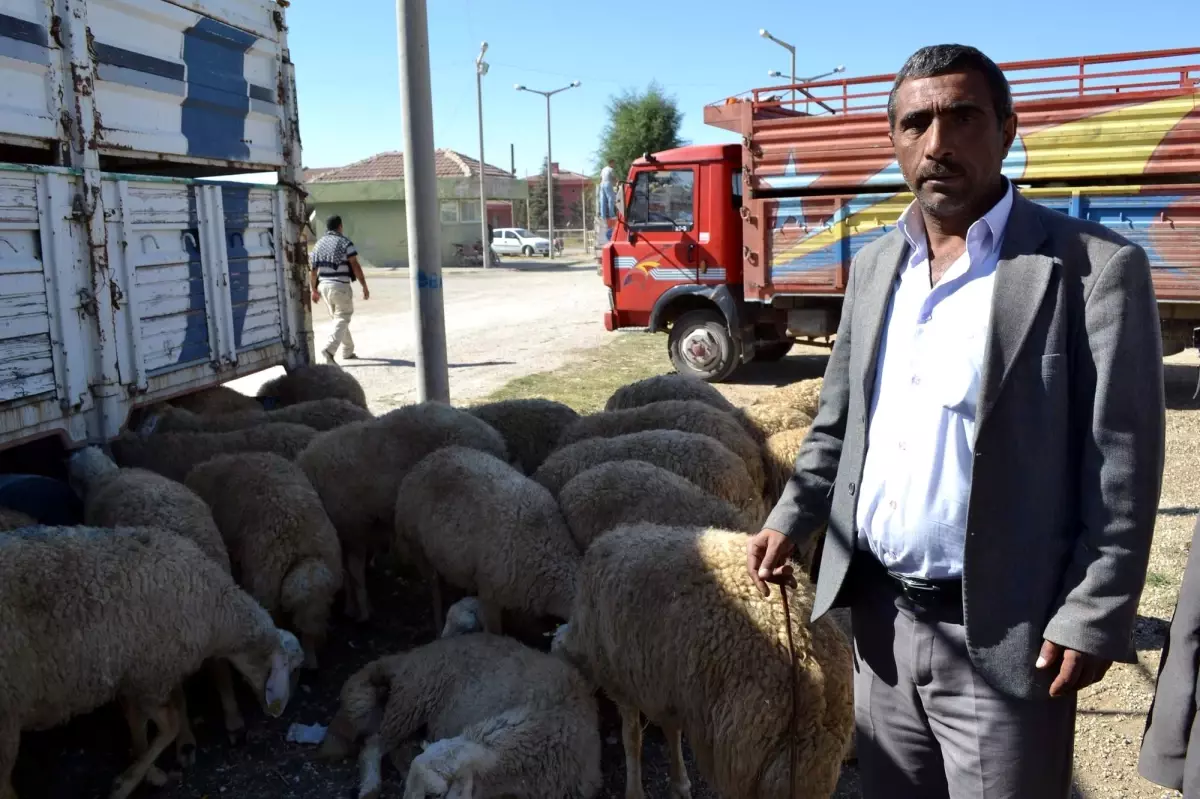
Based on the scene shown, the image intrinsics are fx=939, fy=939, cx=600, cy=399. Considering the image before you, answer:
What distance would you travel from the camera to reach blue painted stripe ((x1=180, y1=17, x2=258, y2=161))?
586cm

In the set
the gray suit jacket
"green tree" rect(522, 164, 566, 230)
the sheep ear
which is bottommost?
the sheep ear

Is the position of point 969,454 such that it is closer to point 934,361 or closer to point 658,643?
point 934,361

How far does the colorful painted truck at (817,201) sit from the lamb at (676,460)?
18.5 ft

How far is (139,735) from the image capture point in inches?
144

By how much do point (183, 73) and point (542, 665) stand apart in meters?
4.33

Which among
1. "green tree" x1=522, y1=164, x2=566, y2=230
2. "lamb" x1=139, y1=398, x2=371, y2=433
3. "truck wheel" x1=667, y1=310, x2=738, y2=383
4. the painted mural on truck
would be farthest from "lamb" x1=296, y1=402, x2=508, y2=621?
"green tree" x1=522, y1=164, x2=566, y2=230

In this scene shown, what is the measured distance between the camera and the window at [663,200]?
11.6 m

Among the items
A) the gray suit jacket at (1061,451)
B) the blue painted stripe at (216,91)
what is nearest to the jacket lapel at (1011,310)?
the gray suit jacket at (1061,451)

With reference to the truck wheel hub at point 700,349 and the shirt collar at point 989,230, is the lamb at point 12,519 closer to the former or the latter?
the shirt collar at point 989,230

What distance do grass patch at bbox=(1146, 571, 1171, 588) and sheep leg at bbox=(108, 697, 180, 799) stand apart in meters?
5.08

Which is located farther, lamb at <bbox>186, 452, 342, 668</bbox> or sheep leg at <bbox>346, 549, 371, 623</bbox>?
sheep leg at <bbox>346, 549, 371, 623</bbox>

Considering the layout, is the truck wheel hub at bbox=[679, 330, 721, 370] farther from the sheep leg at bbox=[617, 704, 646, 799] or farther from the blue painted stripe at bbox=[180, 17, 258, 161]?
the sheep leg at bbox=[617, 704, 646, 799]

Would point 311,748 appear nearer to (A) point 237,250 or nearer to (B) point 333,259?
(A) point 237,250

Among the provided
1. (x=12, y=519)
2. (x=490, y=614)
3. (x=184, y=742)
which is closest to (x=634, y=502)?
(x=490, y=614)
